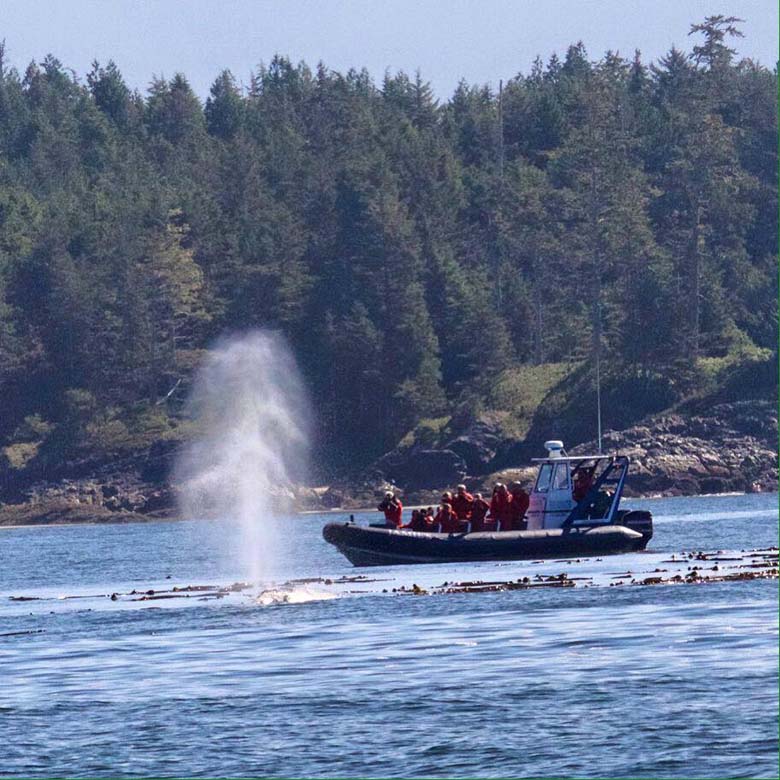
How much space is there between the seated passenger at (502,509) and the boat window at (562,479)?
155 cm

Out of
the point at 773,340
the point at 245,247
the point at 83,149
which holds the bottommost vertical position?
the point at 773,340

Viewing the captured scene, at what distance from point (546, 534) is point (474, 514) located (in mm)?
1995

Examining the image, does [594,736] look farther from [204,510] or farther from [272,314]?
[272,314]

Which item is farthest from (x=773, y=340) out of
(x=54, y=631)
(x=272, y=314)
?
(x=54, y=631)

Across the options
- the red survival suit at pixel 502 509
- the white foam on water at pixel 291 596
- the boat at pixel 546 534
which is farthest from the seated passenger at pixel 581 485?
the white foam on water at pixel 291 596

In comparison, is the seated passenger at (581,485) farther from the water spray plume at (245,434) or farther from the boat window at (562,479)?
the water spray plume at (245,434)

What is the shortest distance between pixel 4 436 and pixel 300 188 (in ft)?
99.3

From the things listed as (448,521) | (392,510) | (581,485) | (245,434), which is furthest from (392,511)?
(245,434)

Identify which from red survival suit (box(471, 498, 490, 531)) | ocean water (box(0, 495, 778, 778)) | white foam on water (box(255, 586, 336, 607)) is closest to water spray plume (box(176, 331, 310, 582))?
red survival suit (box(471, 498, 490, 531))

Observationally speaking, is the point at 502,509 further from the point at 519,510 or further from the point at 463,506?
the point at 463,506

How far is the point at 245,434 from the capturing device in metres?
126

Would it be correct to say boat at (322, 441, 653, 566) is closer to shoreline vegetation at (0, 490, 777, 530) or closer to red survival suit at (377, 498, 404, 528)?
red survival suit at (377, 498, 404, 528)

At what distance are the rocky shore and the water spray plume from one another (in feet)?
5.45

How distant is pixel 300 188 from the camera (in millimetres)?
146500
